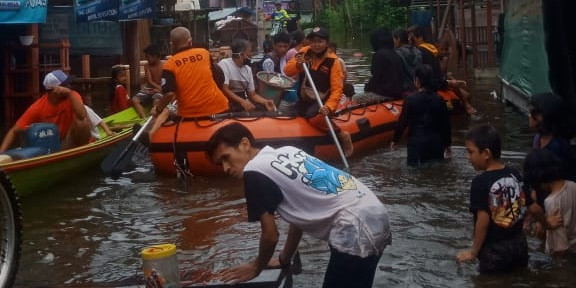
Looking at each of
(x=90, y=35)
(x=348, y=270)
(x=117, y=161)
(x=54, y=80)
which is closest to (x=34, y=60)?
(x=90, y=35)

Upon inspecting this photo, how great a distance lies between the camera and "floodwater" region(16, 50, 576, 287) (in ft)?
19.7

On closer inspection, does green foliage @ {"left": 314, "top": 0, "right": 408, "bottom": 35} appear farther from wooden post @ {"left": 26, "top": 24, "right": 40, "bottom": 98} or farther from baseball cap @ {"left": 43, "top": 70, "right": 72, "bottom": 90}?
baseball cap @ {"left": 43, "top": 70, "right": 72, "bottom": 90}

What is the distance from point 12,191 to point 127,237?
2.11 metres

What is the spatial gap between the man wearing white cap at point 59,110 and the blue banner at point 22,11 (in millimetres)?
3966

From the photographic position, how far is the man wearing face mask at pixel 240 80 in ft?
36.0

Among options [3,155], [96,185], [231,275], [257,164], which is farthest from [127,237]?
[257,164]

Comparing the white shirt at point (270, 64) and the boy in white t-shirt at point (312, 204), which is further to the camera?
the white shirt at point (270, 64)

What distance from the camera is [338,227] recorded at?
401cm

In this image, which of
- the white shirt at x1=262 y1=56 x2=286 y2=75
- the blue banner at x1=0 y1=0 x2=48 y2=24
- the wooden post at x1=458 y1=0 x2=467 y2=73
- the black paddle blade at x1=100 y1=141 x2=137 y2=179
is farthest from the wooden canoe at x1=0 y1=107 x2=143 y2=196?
the wooden post at x1=458 y1=0 x2=467 y2=73

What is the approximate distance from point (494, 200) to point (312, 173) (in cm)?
166

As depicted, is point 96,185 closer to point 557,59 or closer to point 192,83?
point 192,83

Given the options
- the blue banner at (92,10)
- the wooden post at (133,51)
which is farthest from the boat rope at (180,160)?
the wooden post at (133,51)

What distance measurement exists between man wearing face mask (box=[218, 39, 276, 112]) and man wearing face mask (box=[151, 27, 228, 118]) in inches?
37.6

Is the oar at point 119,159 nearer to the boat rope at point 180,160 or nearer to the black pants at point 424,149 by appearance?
the boat rope at point 180,160
